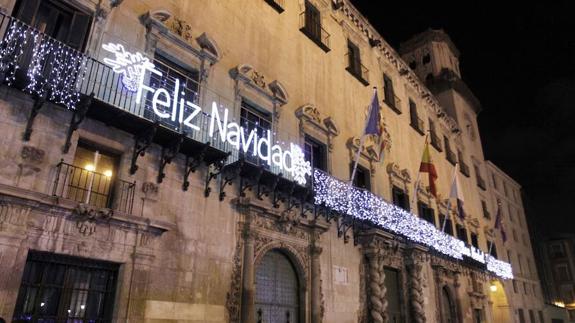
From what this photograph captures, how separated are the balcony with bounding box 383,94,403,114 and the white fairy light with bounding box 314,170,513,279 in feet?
21.9

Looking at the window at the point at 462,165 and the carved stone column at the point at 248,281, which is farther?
the window at the point at 462,165

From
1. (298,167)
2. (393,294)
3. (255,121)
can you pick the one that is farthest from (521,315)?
(255,121)

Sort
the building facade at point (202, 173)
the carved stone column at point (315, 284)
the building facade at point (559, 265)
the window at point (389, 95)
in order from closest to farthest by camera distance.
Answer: the building facade at point (202, 173)
the carved stone column at point (315, 284)
the window at point (389, 95)
the building facade at point (559, 265)

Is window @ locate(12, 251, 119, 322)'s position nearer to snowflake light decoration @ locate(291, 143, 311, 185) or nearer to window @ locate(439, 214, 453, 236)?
snowflake light decoration @ locate(291, 143, 311, 185)

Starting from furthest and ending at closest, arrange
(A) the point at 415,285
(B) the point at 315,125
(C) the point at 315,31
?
(C) the point at 315,31 → (A) the point at 415,285 → (B) the point at 315,125

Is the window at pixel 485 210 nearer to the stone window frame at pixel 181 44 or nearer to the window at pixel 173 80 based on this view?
the stone window frame at pixel 181 44

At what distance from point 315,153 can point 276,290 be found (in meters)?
5.98

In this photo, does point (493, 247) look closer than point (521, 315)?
Yes

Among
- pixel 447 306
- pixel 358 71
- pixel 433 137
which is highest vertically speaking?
pixel 358 71

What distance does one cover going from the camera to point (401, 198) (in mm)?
21484

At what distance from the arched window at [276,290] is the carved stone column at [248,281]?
798 mm

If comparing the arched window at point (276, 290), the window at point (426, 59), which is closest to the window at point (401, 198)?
the arched window at point (276, 290)

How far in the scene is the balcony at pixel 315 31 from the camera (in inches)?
698

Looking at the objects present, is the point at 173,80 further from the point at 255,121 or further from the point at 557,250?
the point at 557,250
